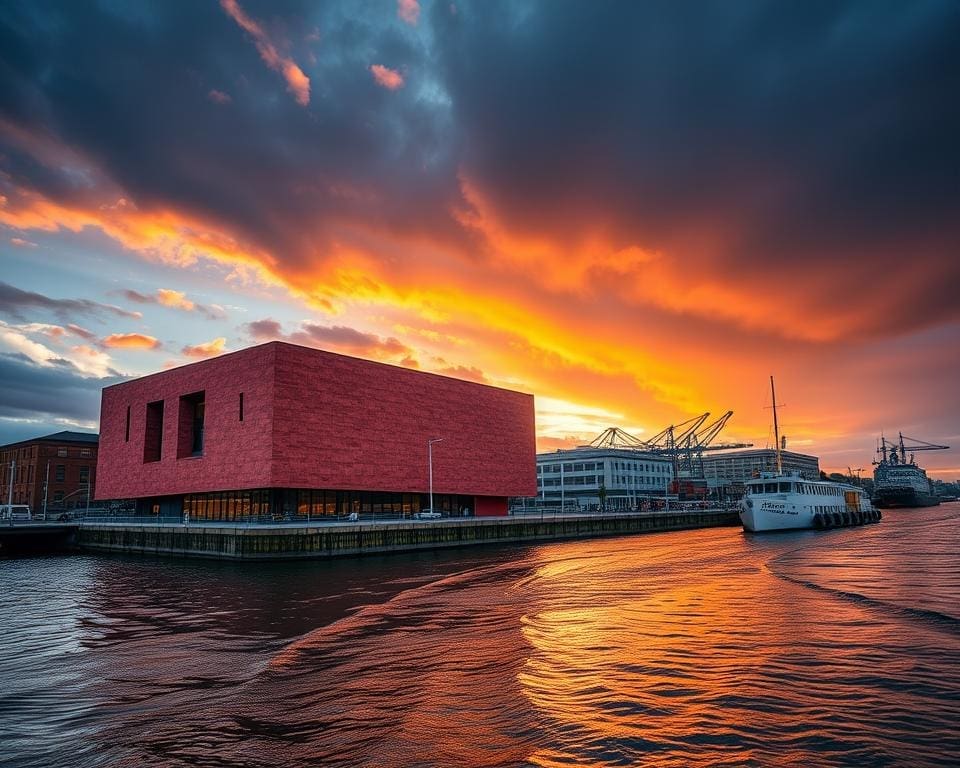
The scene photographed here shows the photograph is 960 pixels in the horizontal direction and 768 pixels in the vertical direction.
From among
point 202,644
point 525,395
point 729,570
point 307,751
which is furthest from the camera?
point 525,395

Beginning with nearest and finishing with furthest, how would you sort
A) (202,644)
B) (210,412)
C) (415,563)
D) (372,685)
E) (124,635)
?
(372,685) → (202,644) → (124,635) → (415,563) → (210,412)

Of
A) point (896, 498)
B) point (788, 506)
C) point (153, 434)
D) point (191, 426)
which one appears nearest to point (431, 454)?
point (191, 426)

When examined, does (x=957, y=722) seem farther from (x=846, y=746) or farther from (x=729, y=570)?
(x=729, y=570)

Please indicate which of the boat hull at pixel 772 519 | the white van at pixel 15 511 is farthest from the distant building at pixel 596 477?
the white van at pixel 15 511

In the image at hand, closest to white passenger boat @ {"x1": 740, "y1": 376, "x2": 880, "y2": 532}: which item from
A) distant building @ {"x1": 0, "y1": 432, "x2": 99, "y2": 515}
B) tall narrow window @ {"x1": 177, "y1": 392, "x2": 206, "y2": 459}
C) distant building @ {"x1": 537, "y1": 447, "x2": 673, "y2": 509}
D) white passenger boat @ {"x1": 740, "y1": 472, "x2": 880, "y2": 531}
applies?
white passenger boat @ {"x1": 740, "y1": 472, "x2": 880, "y2": 531}

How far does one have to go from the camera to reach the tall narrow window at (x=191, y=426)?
239ft

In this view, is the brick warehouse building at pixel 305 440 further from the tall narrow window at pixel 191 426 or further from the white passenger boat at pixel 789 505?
the white passenger boat at pixel 789 505

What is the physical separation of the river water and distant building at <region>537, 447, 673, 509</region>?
14815cm

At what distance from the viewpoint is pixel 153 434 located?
7912 centimetres

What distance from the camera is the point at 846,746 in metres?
8.89

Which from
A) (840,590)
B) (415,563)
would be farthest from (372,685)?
(415,563)

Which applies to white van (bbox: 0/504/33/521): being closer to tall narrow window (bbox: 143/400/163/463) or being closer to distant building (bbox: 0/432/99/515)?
distant building (bbox: 0/432/99/515)

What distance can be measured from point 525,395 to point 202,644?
2987 inches

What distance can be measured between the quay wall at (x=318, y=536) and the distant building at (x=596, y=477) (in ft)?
301
